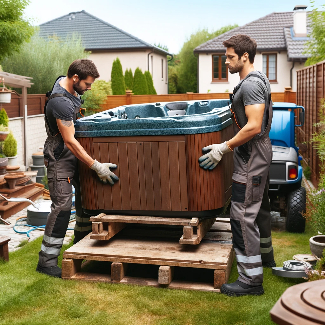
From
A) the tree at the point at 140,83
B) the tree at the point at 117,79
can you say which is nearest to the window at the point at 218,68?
the tree at the point at 140,83

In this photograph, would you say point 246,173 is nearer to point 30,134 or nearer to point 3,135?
point 3,135

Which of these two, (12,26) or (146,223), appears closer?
(146,223)

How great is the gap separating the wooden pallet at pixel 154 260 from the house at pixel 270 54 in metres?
23.8

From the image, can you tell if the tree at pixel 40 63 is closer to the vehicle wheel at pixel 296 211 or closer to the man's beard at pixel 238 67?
the vehicle wheel at pixel 296 211

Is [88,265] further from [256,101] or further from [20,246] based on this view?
[256,101]

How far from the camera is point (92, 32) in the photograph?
116 feet

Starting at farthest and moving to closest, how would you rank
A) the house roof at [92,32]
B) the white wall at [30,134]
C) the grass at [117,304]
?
1. the house roof at [92,32]
2. the white wall at [30,134]
3. the grass at [117,304]

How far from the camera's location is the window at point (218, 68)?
29812 mm

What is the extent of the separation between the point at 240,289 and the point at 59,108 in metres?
2.11

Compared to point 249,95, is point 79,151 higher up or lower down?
lower down

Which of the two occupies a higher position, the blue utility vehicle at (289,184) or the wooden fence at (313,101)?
the wooden fence at (313,101)

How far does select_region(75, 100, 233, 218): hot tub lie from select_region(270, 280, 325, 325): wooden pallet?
2.43 m

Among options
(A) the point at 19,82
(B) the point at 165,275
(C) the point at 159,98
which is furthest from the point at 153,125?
(C) the point at 159,98

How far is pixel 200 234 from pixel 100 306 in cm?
102
